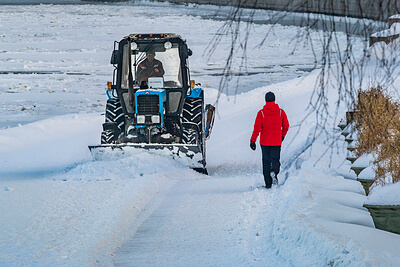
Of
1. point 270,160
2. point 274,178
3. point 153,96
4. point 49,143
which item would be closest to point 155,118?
point 153,96

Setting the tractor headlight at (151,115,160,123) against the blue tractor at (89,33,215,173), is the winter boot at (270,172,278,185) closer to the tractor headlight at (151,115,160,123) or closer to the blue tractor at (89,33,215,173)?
the blue tractor at (89,33,215,173)

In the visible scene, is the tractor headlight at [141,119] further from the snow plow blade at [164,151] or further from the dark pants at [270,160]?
the dark pants at [270,160]

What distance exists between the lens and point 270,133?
335 inches

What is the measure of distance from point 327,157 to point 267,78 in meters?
16.8

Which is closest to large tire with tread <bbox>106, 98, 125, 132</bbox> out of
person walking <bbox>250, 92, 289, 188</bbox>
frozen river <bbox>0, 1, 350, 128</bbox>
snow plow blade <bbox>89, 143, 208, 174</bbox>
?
snow plow blade <bbox>89, 143, 208, 174</bbox>

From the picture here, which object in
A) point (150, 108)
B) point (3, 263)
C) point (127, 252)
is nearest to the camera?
point (3, 263)

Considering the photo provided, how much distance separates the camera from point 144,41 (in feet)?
35.1

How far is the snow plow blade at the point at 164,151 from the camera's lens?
32.7 feet

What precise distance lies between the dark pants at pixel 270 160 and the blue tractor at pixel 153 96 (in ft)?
6.24

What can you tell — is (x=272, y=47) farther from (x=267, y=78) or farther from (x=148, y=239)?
(x=148, y=239)

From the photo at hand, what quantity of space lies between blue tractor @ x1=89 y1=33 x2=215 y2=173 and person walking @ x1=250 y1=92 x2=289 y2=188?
6.33ft

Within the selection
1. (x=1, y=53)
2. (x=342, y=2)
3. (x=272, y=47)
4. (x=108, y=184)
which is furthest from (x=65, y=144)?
(x=272, y=47)

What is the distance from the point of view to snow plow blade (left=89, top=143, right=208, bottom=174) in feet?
32.7

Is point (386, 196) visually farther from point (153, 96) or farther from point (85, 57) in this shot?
point (85, 57)
